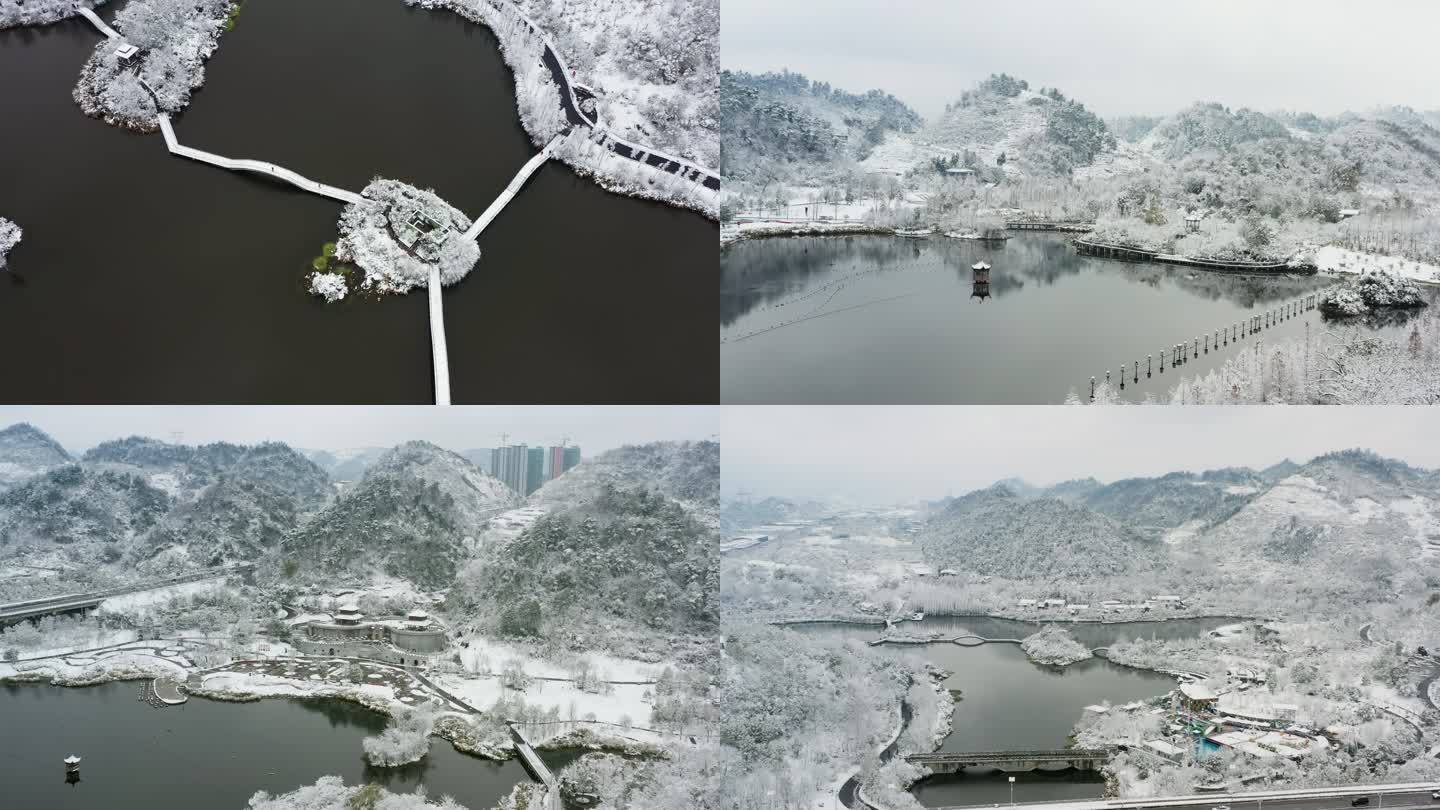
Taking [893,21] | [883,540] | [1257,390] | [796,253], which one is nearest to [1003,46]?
[893,21]

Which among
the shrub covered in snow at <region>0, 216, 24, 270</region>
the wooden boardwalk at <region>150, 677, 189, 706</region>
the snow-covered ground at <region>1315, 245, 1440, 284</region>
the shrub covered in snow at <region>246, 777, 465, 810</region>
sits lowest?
the shrub covered in snow at <region>246, 777, 465, 810</region>

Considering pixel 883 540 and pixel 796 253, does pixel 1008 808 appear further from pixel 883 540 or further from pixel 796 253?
pixel 796 253

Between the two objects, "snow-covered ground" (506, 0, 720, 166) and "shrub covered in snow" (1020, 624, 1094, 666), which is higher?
"snow-covered ground" (506, 0, 720, 166)

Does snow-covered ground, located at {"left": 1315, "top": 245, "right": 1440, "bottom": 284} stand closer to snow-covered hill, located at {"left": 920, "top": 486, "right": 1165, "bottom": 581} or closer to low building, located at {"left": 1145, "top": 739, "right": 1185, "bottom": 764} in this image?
snow-covered hill, located at {"left": 920, "top": 486, "right": 1165, "bottom": 581}

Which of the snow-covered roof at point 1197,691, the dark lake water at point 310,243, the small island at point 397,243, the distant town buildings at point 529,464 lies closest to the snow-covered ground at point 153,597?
the dark lake water at point 310,243

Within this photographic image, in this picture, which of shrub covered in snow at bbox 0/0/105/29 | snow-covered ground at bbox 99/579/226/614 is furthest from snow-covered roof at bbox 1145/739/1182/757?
shrub covered in snow at bbox 0/0/105/29

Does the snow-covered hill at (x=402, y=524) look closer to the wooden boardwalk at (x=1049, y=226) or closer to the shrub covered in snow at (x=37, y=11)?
the shrub covered in snow at (x=37, y=11)
